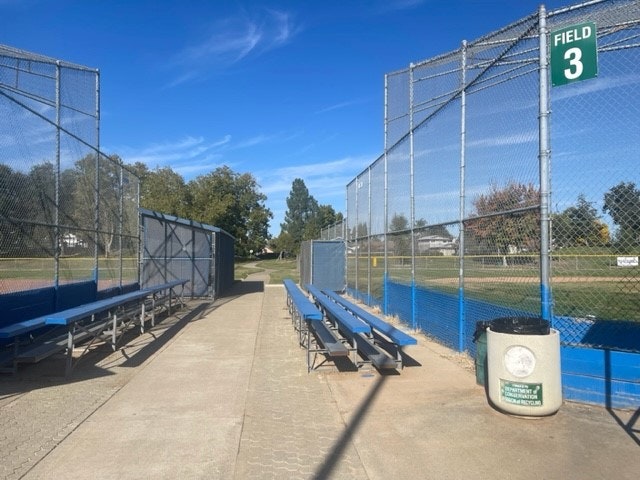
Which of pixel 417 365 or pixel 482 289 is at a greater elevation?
pixel 482 289

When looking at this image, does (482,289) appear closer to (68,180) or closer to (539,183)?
(539,183)

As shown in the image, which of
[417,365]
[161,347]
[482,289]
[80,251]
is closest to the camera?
[417,365]

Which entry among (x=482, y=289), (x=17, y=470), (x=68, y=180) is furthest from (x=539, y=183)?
(x=68, y=180)

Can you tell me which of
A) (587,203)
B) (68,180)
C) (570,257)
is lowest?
(570,257)

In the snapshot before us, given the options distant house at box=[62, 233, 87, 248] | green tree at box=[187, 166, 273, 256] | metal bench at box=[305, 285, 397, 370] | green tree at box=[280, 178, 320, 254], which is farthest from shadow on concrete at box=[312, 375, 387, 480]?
green tree at box=[280, 178, 320, 254]

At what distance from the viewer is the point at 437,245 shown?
9.26 metres

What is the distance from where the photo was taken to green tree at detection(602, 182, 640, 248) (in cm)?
554

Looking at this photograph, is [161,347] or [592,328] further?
[161,347]

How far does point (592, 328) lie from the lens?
24.8 ft

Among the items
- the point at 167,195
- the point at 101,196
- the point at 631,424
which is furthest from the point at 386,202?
the point at 167,195

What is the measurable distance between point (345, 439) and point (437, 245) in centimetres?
534

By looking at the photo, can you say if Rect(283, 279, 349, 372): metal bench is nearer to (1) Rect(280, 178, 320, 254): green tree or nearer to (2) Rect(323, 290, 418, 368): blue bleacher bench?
(2) Rect(323, 290, 418, 368): blue bleacher bench

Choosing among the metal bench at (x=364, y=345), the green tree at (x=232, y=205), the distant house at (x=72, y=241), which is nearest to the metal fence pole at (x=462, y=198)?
the metal bench at (x=364, y=345)

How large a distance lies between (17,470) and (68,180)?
656 cm
